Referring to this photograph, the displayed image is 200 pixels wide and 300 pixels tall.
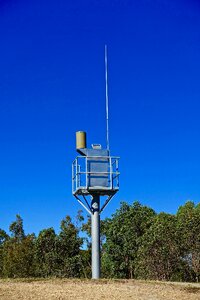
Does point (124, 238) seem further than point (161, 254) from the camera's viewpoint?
Yes

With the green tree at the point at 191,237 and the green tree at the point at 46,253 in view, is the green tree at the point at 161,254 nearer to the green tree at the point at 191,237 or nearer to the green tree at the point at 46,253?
the green tree at the point at 191,237

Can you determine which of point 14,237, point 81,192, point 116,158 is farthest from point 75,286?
point 14,237

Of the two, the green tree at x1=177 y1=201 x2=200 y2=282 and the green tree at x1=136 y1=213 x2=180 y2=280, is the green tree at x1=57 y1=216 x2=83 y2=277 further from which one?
the green tree at x1=177 y1=201 x2=200 y2=282

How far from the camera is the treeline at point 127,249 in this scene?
50719 mm

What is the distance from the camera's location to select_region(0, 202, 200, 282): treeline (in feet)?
166

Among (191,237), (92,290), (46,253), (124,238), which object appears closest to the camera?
(92,290)

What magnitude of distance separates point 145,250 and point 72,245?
489 inches

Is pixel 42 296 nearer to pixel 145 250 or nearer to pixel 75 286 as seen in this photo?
pixel 75 286

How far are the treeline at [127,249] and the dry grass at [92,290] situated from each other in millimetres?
26832

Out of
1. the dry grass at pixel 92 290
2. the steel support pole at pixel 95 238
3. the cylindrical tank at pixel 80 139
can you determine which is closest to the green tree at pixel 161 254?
the steel support pole at pixel 95 238

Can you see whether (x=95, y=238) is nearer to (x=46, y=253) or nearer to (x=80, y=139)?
(x=80, y=139)

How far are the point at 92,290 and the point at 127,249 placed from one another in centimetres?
3968

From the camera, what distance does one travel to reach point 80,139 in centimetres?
2855

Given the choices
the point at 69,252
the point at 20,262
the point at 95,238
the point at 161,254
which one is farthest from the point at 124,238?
the point at 95,238
